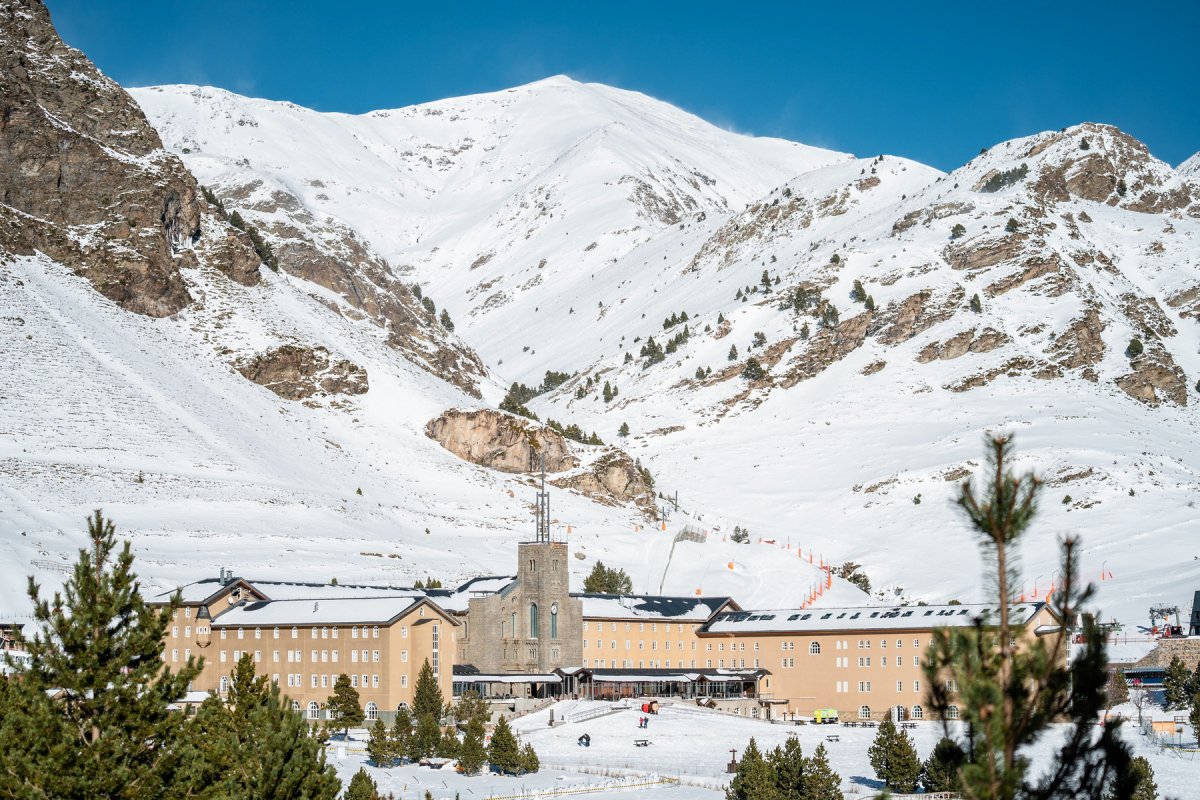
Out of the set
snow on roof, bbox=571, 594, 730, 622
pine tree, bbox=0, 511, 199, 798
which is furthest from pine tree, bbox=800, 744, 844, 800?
snow on roof, bbox=571, 594, 730, 622

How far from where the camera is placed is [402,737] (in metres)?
65.5

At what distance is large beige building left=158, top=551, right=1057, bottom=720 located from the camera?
3312 inches

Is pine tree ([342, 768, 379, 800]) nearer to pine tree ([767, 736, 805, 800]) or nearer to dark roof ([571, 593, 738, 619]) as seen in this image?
pine tree ([767, 736, 805, 800])

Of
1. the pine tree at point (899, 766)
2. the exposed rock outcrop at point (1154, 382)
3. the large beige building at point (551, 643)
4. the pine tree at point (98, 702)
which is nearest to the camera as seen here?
the pine tree at point (98, 702)

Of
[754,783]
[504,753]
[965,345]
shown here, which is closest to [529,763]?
[504,753]

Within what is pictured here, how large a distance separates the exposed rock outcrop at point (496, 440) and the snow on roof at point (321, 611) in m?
70.8

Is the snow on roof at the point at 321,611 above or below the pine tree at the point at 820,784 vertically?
above

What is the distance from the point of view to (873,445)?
6476 inches

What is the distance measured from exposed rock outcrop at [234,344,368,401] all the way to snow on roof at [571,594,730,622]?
225ft

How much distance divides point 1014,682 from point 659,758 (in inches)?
2230

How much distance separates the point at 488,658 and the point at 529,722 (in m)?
15.9

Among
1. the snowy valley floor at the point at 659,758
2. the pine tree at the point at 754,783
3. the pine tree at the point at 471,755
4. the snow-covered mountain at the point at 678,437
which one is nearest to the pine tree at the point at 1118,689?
the snowy valley floor at the point at 659,758

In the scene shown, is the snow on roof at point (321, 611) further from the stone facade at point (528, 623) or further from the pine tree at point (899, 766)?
the pine tree at point (899, 766)

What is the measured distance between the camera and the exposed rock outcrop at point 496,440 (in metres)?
160
